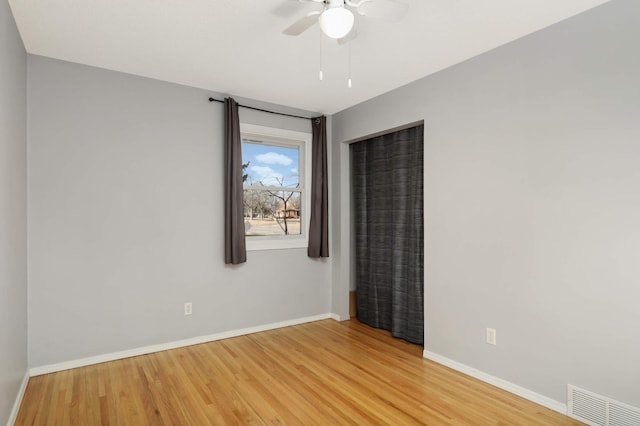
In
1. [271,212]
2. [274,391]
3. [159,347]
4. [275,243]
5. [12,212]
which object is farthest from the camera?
[271,212]

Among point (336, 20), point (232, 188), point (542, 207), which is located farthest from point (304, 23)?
point (232, 188)

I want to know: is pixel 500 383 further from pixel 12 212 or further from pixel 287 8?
pixel 12 212

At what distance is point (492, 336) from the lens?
2.81 metres

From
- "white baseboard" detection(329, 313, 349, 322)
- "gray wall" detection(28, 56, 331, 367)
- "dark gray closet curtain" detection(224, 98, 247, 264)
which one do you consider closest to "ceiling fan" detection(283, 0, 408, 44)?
"dark gray closet curtain" detection(224, 98, 247, 264)

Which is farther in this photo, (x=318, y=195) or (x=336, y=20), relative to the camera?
(x=318, y=195)

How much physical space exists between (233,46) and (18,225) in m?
1.97

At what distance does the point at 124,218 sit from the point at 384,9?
2.72 metres

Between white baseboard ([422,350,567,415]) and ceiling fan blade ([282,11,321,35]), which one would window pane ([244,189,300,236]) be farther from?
ceiling fan blade ([282,11,321,35])

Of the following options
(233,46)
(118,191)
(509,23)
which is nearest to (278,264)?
(118,191)

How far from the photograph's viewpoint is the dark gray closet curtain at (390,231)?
12.0ft

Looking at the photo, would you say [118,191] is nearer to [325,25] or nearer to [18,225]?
[18,225]

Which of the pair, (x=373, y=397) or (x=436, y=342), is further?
(x=436, y=342)

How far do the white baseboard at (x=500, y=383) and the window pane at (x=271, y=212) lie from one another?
2050 millimetres

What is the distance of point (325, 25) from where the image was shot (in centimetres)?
187
